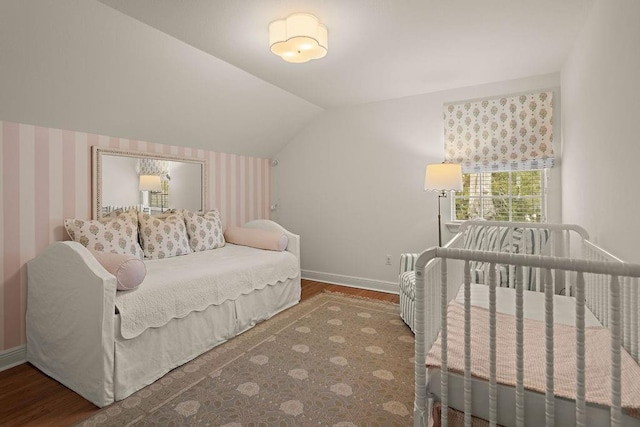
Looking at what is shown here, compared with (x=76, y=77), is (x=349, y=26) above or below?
above

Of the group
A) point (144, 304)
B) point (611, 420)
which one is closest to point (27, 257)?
point (144, 304)

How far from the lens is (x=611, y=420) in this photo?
3.22ft

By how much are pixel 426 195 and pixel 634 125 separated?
231cm

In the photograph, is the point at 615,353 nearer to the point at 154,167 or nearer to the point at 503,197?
the point at 503,197

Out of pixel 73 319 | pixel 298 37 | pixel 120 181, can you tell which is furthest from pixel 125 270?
pixel 298 37

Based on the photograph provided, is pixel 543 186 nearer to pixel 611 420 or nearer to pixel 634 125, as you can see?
pixel 634 125

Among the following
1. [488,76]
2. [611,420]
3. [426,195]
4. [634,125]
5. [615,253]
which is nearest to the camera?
[611,420]

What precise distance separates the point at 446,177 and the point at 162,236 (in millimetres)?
2643

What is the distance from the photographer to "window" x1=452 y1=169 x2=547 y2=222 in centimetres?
342

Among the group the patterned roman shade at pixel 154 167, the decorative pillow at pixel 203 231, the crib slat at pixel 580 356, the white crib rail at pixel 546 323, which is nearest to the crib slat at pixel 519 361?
the white crib rail at pixel 546 323

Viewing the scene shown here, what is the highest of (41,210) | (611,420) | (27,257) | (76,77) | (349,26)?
(349,26)

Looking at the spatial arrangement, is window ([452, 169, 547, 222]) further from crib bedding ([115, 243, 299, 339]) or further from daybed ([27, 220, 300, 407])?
daybed ([27, 220, 300, 407])

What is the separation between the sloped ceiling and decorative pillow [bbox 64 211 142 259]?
5.04 feet

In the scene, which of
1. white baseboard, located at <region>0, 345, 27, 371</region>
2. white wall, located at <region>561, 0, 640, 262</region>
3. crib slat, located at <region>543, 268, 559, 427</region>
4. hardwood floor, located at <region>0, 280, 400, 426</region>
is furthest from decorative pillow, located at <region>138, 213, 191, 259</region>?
white wall, located at <region>561, 0, 640, 262</region>
